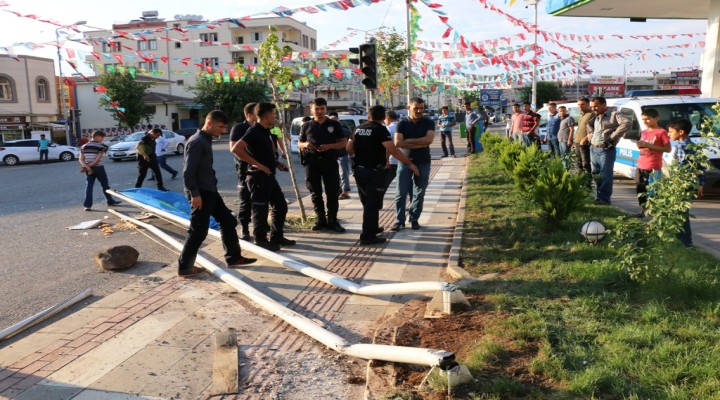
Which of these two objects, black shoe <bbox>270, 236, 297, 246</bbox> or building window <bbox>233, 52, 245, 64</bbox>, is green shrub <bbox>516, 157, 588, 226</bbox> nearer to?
black shoe <bbox>270, 236, 297, 246</bbox>

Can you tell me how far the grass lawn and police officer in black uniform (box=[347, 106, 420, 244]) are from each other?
140 cm

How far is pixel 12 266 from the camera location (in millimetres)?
7137

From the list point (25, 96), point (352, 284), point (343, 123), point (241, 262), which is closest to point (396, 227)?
point (241, 262)

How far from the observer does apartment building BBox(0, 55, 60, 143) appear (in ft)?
124

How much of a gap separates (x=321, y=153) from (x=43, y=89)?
39266 millimetres

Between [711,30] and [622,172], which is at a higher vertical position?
[711,30]

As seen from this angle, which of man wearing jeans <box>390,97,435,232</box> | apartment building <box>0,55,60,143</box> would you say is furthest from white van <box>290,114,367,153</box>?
apartment building <box>0,55,60,143</box>

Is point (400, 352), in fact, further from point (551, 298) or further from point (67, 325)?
point (67, 325)

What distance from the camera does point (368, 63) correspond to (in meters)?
11.6

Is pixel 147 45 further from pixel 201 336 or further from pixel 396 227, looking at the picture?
pixel 201 336

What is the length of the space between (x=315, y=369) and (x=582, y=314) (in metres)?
2.07

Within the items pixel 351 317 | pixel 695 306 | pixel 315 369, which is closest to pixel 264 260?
pixel 351 317

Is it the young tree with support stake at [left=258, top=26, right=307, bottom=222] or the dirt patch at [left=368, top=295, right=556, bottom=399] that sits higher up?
the young tree with support stake at [left=258, top=26, right=307, bottom=222]

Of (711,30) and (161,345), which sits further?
(711,30)
